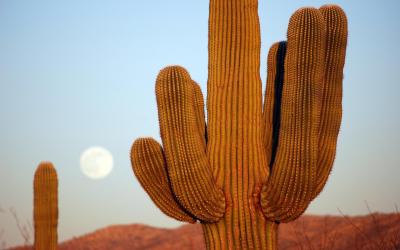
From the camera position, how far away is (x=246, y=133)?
6281 millimetres

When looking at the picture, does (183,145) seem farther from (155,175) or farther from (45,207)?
(45,207)

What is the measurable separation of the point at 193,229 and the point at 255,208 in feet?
74.3

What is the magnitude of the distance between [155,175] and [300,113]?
173cm

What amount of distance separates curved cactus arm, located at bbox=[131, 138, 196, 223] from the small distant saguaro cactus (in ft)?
15.4

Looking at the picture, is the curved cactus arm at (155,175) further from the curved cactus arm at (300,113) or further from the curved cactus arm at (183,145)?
the curved cactus arm at (300,113)

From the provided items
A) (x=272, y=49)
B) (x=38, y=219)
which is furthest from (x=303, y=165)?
(x=38, y=219)

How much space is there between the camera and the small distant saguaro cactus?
10812 mm

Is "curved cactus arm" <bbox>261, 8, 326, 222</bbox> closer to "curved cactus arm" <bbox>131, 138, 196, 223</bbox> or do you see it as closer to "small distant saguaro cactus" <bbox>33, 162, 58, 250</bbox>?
"curved cactus arm" <bbox>131, 138, 196, 223</bbox>

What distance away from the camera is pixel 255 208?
627 centimetres

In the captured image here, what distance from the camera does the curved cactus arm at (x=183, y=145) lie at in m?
5.93

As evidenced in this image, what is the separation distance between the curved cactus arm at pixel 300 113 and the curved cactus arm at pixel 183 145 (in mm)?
687

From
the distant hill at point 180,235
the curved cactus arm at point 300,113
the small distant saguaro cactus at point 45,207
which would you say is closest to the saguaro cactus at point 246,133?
the curved cactus arm at point 300,113

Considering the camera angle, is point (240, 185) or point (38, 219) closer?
point (240, 185)

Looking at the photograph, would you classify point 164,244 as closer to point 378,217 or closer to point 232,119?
point 378,217
